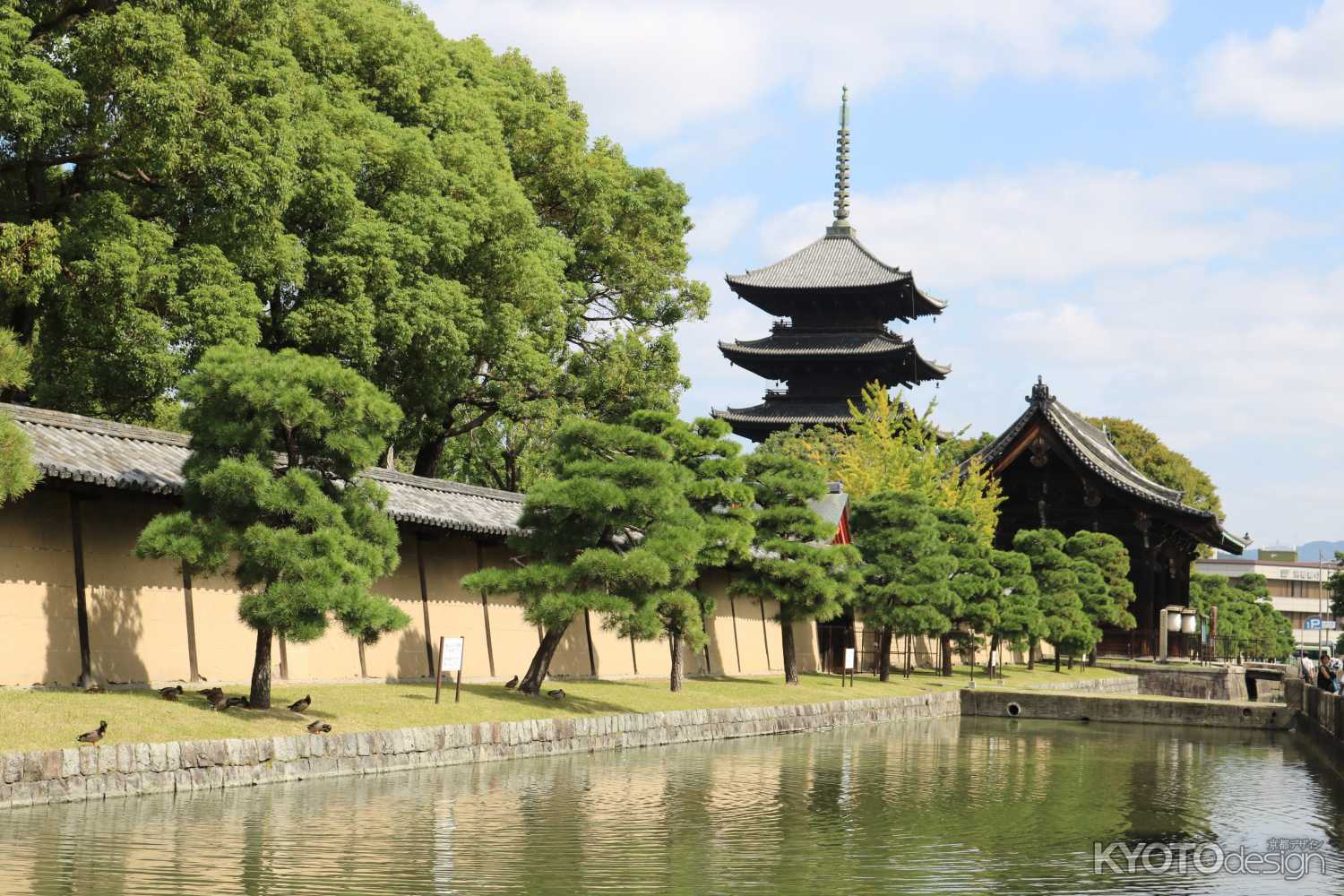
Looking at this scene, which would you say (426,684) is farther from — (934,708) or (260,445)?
(934,708)

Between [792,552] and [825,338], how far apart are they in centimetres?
4433

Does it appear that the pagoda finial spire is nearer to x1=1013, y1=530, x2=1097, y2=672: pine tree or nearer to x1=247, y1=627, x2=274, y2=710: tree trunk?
x1=1013, y1=530, x2=1097, y2=672: pine tree

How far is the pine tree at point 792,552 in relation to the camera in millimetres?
40062

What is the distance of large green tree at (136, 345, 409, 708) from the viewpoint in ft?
73.4

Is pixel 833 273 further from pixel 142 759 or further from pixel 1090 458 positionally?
pixel 142 759

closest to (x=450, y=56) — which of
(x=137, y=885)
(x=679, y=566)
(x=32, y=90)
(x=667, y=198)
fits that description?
(x=667, y=198)

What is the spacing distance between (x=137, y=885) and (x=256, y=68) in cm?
2447

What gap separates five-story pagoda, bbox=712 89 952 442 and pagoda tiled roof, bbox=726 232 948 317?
0.05 meters

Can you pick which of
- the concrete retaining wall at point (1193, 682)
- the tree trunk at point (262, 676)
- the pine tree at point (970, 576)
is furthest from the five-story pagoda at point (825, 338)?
the tree trunk at point (262, 676)

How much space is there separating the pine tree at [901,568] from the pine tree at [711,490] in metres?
8.84

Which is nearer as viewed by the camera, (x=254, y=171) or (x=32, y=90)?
(x=32, y=90)

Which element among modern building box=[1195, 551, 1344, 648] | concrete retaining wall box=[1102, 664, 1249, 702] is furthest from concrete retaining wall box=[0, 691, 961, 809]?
modern building box=[1195, 551, 1344, 648]

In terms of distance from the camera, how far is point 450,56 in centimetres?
4744

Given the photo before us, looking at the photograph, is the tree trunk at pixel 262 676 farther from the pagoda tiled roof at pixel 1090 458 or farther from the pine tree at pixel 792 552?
the pagoda tiled roof at pixel 1090 458
